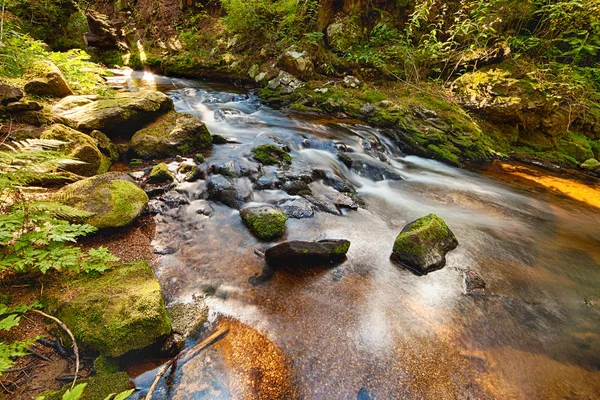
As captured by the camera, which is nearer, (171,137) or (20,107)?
(20,107)

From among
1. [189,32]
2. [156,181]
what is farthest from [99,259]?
[189,32]

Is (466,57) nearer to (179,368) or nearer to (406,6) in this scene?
(406,6)

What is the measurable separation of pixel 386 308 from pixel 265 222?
2050 millimetres

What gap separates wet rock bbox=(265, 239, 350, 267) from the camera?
354 cm

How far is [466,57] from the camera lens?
392 inches

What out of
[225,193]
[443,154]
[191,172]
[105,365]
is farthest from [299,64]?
[105,365]

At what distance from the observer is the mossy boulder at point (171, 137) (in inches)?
218

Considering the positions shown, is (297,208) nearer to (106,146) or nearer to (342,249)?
(342,249)

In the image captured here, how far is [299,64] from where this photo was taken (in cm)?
1110

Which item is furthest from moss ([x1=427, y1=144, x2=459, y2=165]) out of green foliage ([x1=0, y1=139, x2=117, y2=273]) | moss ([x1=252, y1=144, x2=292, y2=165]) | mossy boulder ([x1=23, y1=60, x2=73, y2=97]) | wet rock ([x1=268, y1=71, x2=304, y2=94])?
mossy boulder ([x1=23, y1=60, x2=73, y2=97])

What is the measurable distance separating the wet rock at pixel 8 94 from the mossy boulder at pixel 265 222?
13.1 feet

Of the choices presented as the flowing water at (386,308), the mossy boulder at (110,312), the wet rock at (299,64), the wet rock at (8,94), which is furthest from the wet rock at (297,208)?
the wet rock at (299,64)

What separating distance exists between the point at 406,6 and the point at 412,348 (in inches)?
522

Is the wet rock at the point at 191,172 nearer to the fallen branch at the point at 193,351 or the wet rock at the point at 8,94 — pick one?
the wet rock at the point at 8,94
